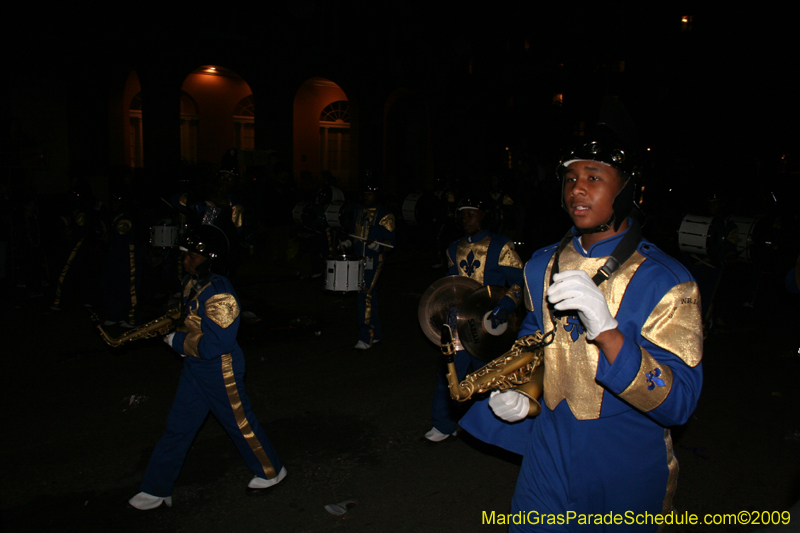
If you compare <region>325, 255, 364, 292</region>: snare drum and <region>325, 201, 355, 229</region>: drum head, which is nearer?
<region>325, 255, 364, 292</region>: snare drum

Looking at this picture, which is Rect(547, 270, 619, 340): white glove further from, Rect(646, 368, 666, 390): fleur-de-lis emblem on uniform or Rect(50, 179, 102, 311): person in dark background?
Rect(50, 179, 102, 311): person in dark background

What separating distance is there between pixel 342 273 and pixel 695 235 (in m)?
4.65

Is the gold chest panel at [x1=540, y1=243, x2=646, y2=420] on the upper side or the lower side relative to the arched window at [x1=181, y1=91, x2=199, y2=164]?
lower

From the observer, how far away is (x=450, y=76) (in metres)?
28.2

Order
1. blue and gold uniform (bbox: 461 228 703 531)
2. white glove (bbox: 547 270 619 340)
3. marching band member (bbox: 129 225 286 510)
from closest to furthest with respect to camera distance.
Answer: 1. white glove (bbox: 547 270 619 340)
2. blue and gold uniform (bbox: 461 228 703 531)
3. marching band member (bbox: 129 225 286 510)

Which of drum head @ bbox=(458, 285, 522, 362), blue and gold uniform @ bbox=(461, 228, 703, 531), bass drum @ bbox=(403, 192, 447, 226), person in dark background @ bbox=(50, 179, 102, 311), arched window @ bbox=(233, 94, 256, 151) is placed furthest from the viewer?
arched window @ bbox=(233, 94, 256, 151)

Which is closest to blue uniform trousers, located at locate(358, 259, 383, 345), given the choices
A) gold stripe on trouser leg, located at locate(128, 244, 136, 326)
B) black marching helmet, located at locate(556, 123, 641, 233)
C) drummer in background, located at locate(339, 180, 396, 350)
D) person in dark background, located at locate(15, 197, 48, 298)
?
drummer in background, located at locate(339, 180, 396, 350)

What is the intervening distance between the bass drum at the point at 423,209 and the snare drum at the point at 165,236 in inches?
239

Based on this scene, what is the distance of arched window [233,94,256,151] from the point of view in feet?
79.5

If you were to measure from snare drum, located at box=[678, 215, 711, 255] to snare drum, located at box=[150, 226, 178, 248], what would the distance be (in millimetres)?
7400

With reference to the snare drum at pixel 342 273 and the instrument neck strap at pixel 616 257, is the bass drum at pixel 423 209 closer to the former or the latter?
the snare drum at pixel 342 273

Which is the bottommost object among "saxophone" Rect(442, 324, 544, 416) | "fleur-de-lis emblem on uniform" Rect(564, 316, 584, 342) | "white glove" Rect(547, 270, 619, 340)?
"saxophone" Rect(442, 324, 544, 416)

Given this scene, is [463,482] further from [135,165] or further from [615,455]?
[135,165]

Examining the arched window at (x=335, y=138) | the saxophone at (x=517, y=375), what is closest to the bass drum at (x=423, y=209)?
the arched window at (x=335, y=138)
